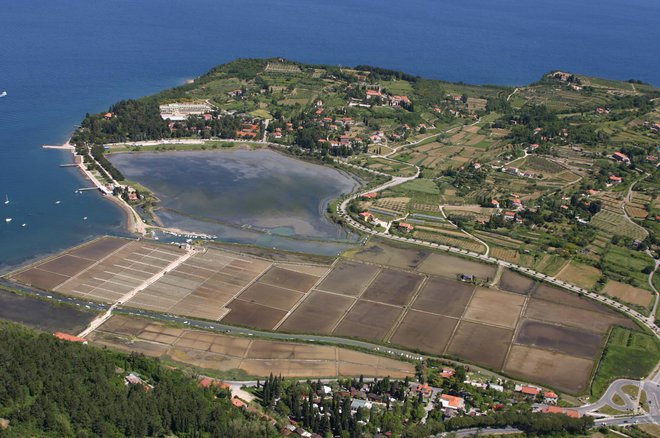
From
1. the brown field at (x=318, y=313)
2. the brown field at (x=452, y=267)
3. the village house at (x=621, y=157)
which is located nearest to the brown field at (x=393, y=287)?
the brown field at (x=452, y=267)

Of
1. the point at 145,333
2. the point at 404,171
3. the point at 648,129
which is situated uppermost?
the point at 648,129

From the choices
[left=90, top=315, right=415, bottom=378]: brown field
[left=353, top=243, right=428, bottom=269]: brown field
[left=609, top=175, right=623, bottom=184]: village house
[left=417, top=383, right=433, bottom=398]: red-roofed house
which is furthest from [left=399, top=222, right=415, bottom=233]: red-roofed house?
[left=609, top=175, right=623, bottom=184]: village house

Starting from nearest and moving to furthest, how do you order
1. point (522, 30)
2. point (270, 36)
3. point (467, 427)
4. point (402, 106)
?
point (467, 427), point (402, 106), point (270, 36), point (522, 30)

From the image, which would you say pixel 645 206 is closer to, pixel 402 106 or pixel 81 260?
pixel 402 106

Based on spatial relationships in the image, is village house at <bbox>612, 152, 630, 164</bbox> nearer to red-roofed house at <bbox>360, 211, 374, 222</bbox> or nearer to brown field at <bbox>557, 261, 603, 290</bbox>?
brown field at <bbox>557, 261, 603, 290</bbox>

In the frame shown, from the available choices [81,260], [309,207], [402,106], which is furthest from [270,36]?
[81,260]

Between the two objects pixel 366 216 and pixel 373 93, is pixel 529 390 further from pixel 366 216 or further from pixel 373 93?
pixel 373 93

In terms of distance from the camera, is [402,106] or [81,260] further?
[402,106]
